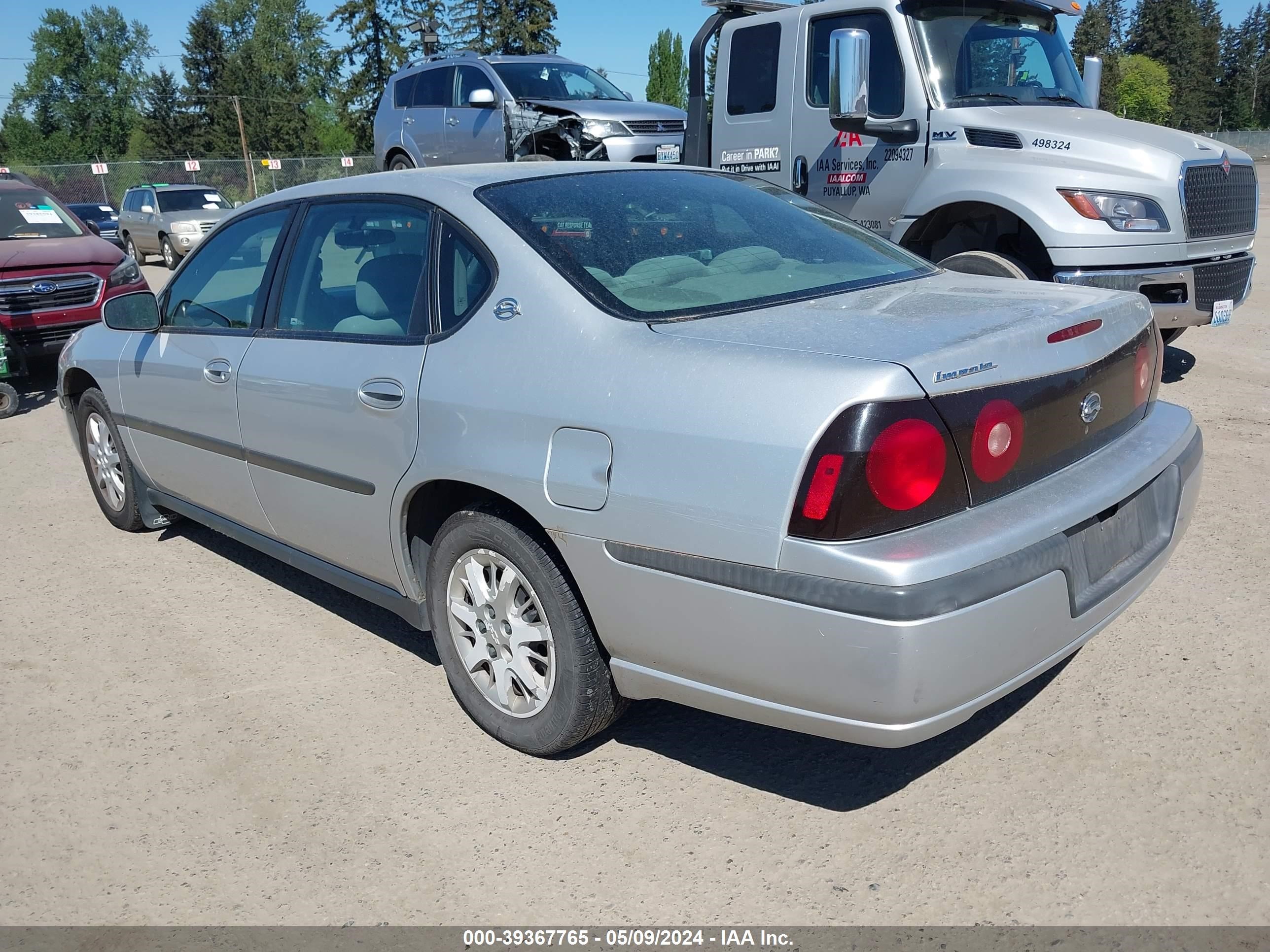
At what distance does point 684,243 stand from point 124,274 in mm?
8163

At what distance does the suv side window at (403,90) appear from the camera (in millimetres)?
13109

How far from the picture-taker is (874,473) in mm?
2303

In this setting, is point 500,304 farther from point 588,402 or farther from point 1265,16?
point 1265,16

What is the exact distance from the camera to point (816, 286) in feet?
10.5

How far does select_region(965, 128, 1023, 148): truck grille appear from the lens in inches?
242

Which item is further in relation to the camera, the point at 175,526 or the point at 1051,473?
the point at 175,526

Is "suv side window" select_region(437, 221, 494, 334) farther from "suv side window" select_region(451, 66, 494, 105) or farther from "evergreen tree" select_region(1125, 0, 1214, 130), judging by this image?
A: "evergreen tree" select_region(1125, 0, 1214, 130)

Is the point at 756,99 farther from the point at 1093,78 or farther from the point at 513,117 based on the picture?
the point at 513,117

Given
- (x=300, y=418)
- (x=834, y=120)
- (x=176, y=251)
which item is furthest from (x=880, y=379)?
(x=176, y=251)

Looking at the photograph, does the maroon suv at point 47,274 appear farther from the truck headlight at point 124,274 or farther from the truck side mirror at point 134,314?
the truck side mirror at point 134,314

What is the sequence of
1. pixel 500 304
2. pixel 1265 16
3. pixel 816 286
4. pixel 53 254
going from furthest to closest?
pixel 1265 16 < pixel 53 254 < pixel 816 286 < pixel 500 304

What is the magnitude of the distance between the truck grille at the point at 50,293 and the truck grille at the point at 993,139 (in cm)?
737

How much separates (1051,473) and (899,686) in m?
0.77

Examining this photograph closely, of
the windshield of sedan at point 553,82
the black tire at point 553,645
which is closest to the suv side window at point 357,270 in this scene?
the black tire at point 553,645
